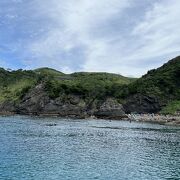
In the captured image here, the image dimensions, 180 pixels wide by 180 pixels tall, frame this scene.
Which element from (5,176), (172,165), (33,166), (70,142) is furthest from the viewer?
(70,142)

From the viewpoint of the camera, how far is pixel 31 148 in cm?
7188

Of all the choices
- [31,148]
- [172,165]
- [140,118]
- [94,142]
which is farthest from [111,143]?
[140,118]

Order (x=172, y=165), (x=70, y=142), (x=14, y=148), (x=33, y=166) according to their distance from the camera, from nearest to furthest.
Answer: (x=33, y=166)
(x=172, y=165)
(x=14, y=148)
(x=70, y=142)

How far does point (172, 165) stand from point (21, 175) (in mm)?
25433

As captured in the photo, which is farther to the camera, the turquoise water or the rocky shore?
the rocky shore

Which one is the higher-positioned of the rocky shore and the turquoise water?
the rocky shore

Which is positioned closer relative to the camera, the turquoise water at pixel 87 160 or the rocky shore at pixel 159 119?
the turquoise water at pixel 87 160

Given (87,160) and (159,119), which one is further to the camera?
(159,119)

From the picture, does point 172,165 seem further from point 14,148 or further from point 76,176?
point 14,148

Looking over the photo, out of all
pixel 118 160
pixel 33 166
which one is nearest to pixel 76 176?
pixel 33 166

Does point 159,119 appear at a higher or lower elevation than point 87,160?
higher

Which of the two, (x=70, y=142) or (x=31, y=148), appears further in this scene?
(x=70, y=142)

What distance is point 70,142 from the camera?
85.0 meters

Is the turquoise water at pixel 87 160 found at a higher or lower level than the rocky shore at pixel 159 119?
lower
